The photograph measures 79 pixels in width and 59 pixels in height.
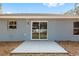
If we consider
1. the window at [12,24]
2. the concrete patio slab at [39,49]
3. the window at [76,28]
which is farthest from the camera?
the window at [76,28]

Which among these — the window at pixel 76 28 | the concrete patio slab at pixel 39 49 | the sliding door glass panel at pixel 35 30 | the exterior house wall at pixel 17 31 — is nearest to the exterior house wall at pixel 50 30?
the exterior house wall at pixel 17 31

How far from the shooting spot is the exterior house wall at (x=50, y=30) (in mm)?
11570

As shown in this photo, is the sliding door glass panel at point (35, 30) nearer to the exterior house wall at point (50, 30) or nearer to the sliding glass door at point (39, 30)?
the sliding glass door at point (39, 30)

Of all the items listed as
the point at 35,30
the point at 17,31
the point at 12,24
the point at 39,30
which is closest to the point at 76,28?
the point at 39,30

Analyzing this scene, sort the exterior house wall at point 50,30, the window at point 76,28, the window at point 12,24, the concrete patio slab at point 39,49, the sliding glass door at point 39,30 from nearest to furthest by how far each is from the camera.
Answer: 1. the concrete patio slab at point 39,49
2. the exterior house wall at point 50,30
3. the window at point 12,24
4. the window at point 76,28
5. the sliding glass door at point 39,30

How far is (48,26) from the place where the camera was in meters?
12.4

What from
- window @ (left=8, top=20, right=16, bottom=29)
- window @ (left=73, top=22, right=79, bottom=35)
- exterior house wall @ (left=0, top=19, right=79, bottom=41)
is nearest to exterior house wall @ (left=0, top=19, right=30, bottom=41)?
exterior house wall @ (left=0, top=19, right=79, bottom=41)

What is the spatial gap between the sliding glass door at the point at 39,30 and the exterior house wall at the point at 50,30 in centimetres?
33

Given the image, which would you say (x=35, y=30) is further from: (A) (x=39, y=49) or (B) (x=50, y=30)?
(A) (x=39, y=49)

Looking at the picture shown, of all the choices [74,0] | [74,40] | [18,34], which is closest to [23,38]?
[18,34]

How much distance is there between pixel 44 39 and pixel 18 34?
5.91 ft

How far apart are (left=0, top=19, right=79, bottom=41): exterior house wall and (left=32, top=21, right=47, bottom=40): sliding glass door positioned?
1.09 feet

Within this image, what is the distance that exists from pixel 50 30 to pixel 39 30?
2.56ft

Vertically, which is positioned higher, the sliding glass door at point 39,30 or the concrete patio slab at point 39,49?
the sliding glass door at point 39,30
